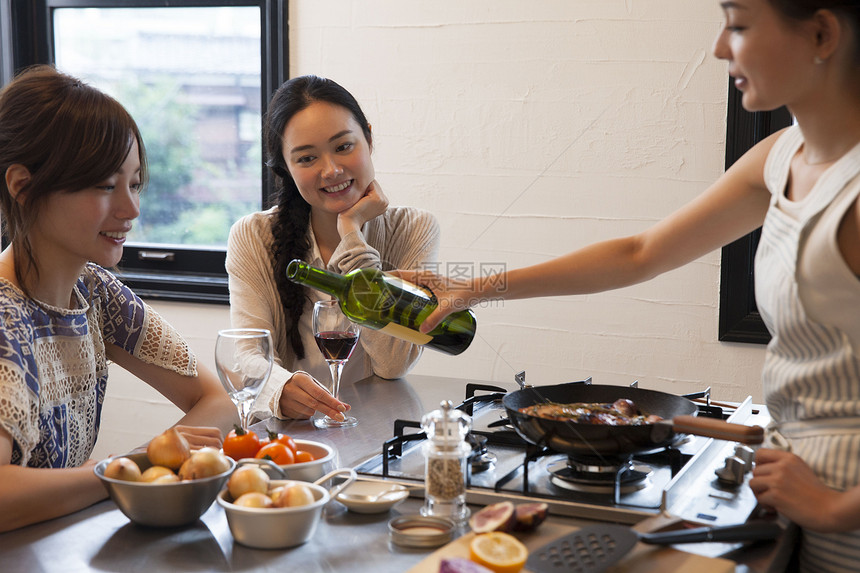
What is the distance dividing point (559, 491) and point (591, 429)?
12 cm

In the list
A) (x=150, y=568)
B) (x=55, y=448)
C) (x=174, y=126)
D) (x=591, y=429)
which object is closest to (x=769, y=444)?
(x=591, y=429)

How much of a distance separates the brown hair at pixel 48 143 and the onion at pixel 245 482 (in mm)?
615

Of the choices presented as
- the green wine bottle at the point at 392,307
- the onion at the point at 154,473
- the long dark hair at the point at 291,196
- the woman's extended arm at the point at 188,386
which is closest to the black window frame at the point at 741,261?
the long dark hair at the point at 291,196

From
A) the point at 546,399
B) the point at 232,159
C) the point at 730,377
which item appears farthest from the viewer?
the point at 232,159

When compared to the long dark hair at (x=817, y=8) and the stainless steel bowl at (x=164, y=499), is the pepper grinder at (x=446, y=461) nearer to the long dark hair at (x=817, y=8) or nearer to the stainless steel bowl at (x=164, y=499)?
the stainless steel bowl at (x=164, y=499)

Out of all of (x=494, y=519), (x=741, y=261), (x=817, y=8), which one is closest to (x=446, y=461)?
(x=494, y=519)

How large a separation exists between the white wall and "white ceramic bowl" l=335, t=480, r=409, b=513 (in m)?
1.54

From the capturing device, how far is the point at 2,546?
963 millimetres

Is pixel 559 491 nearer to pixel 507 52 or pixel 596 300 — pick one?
pixel 596 300

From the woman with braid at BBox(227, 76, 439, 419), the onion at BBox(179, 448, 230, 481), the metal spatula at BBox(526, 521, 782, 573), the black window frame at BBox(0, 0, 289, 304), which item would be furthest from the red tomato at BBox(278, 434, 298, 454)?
the black window frame at BBox(0, 0, 289, 304)

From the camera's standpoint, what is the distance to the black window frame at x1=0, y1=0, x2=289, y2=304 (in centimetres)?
296

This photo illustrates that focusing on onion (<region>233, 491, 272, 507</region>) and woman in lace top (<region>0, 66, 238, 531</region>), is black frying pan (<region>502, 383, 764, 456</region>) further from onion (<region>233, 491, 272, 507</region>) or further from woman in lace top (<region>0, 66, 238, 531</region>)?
woman in lace top (<region>0, 66, 238, 531</region>)

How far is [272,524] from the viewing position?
0.93m

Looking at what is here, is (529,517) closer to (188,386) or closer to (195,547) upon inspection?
(195,547)
